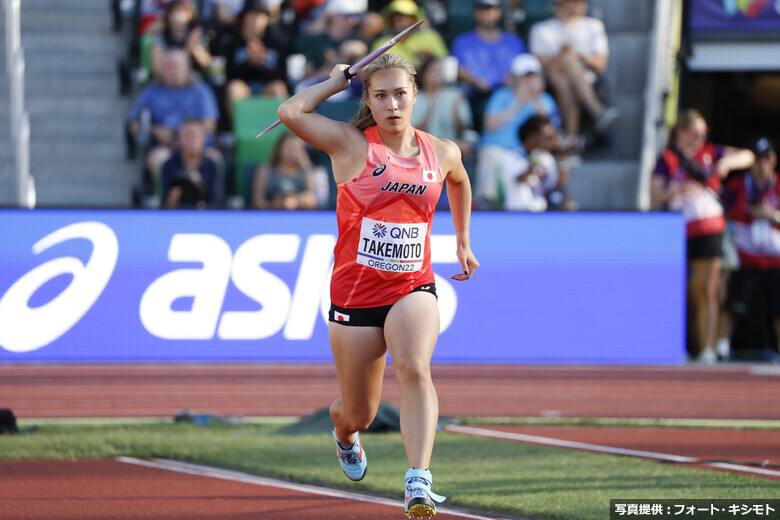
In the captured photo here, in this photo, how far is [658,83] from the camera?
16109 mm

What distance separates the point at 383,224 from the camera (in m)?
5.75

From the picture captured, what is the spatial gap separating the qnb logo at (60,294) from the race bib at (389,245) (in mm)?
6341

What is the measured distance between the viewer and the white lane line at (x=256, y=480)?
658cm

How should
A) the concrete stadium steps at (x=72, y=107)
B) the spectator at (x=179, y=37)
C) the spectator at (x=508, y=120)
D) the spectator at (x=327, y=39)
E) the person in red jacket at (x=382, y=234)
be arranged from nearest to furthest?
the person in red jacket at (x=382, y=234) → the spectator at (x=508, y=120) → the spectator at (x=179, y=37) → the spectator at (x=327, y=39) → the concrete stadium steps at (x=72, y=107)

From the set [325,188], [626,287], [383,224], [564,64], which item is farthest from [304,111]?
[564,64]

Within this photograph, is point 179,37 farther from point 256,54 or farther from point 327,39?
point 327,39

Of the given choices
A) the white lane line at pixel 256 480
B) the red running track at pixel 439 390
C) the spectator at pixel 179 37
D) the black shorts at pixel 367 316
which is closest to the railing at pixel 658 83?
the red running track at pixel 439 390

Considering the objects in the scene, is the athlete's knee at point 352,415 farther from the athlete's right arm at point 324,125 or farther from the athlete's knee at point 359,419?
the athlete's right arm at point 324,125

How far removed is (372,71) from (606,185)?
1019 cm

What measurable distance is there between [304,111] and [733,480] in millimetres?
3329

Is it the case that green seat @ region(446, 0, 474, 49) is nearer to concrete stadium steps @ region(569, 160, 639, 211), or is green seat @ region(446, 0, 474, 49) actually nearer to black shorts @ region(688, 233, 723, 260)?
concrete stadium steps @ region(569, 160, 639, 211)

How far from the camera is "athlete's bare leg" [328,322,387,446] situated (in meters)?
5.80

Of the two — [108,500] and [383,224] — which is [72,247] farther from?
[383,224]

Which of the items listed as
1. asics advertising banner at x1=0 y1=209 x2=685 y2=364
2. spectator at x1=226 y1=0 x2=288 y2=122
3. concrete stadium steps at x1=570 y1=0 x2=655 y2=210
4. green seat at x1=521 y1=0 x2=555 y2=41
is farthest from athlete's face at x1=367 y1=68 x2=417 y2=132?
green seat at x1=521 y1=0 x2=555 y2=41
